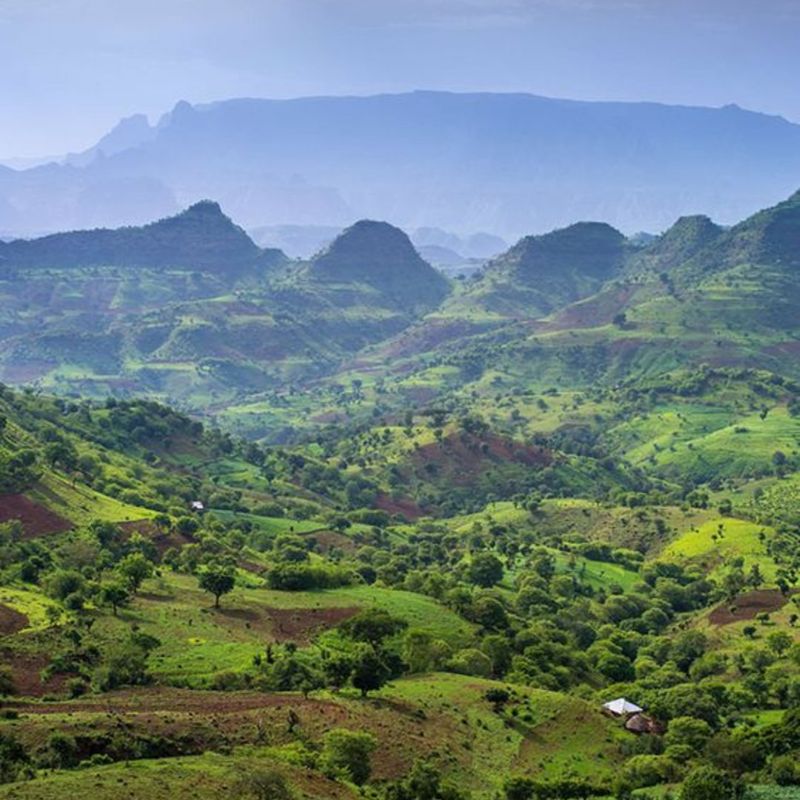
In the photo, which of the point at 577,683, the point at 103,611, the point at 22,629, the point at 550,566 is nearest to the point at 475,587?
the point at 550,566

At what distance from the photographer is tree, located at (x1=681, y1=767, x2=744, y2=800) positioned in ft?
218

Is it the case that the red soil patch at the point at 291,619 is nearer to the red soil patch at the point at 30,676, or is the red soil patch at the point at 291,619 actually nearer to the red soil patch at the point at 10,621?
the red soil patch at the point at 10,621

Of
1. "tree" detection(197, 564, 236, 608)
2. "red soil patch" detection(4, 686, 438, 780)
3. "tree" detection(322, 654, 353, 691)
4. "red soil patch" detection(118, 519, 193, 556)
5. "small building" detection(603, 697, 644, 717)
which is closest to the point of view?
"red soil patch" detection(4, 686, 438, 780)

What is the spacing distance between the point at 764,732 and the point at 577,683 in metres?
29.7

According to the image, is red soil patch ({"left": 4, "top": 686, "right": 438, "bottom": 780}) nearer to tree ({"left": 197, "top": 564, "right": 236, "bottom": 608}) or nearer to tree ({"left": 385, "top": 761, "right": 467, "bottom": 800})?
tree ({"left": 385, "top": 761, "right": 467, "bottom": 800})

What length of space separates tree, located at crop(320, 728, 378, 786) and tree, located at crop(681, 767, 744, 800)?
21.4 meters

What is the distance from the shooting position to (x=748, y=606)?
133750 mm

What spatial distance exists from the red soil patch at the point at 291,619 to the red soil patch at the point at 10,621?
2009 centimetres

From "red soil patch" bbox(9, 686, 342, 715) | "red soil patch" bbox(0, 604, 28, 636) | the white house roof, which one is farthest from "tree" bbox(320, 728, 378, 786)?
"red soil patch" bbox(0, 604, 28, 636)

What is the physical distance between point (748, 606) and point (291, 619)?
60.7m

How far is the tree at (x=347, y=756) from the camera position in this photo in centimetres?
7138

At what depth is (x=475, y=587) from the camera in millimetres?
147625

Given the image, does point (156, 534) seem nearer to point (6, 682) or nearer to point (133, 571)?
point (133, 571)

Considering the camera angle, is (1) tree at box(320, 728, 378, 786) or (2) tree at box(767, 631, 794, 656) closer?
(1) tree at box(320, 728, 378, 786)
